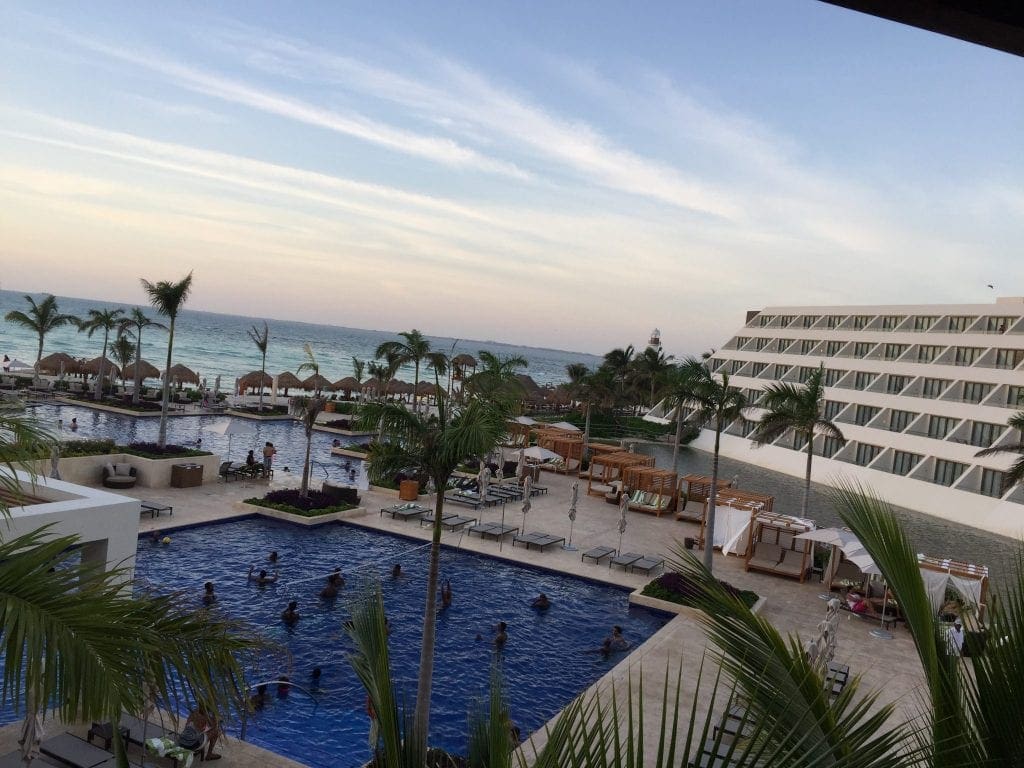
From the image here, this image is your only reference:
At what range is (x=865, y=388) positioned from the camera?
47188 mm

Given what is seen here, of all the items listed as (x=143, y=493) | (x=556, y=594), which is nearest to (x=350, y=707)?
(x=556, y=594)

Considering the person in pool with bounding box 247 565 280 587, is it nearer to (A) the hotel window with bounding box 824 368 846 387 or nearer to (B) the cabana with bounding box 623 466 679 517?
(B) the cabana with bounding box 623 466 679 517

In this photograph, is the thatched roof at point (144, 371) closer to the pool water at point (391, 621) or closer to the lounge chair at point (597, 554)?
the pool water at point (391, 621)

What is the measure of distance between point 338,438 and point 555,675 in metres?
29.0

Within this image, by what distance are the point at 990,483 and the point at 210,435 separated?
3820 cm

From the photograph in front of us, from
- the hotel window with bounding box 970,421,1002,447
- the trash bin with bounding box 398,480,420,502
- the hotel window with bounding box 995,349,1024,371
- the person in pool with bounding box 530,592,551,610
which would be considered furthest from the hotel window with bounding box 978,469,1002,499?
the person in pool with bounding box 530,592,551,610

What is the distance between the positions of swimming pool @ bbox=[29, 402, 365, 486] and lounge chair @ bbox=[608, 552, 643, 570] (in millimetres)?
12617

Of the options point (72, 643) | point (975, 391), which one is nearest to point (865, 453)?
point (975, 391)

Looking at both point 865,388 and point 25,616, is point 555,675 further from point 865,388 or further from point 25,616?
point 865,388

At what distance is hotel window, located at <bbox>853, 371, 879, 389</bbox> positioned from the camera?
47.6 m

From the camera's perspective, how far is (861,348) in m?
Result: 50.9

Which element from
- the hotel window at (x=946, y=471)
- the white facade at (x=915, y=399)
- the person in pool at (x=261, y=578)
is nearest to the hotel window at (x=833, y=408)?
the white facade at (x=915, y=399)

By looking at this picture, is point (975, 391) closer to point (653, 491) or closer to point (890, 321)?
point (890, 321)

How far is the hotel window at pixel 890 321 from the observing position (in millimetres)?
50000
